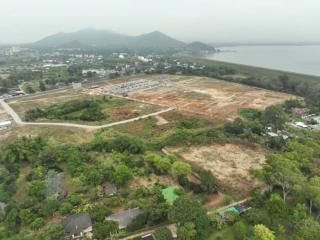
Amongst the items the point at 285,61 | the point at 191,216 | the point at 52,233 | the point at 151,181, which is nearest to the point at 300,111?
the point at 151,181

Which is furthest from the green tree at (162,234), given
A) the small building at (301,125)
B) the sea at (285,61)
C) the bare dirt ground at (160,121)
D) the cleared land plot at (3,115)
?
the sea at (285,61)

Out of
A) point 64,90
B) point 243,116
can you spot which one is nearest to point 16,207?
point 243,116

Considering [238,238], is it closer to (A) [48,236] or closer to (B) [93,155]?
(A) [48,236]

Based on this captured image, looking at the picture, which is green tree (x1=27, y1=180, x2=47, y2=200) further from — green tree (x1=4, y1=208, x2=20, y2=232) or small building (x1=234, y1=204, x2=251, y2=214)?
small building (x1=234, y1=204, x2=251, y2=214)

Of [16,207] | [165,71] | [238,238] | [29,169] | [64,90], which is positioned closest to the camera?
[238,238]

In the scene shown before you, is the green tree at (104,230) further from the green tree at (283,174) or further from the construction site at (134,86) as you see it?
the construction site at (134,86)

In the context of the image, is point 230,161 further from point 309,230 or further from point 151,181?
point 309,230

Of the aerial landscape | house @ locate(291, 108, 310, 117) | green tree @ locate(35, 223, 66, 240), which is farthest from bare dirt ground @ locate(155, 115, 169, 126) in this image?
green tree @ locate(35, 223, 66, 240)
